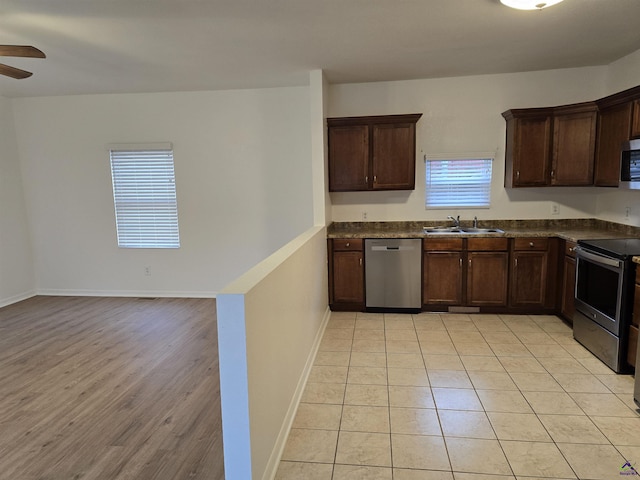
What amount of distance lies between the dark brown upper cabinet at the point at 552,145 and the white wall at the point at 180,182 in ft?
7.61

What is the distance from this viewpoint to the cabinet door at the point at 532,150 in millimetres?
4168

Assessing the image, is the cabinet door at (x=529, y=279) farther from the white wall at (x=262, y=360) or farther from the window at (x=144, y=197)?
the window at (x=144, y=197)

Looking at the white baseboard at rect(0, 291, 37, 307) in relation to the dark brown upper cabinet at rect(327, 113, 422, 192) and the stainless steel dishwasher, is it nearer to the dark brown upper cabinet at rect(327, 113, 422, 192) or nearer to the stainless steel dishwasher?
the dark brown upper cabinet at rect(327, 113, 422, 192)

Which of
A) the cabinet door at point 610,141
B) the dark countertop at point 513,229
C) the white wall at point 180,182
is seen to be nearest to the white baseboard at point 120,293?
the white wall at point 180,182

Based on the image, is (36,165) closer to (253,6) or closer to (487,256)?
(253,6)

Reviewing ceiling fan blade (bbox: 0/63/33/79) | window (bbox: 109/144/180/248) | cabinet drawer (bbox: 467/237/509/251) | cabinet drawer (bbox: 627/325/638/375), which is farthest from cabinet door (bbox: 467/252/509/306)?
ceiling fan blade (bbox: 0/63/33/79)

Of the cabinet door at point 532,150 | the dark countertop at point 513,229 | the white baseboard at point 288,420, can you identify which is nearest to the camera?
the white baseboard at point 288,420

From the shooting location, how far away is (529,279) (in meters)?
4.14

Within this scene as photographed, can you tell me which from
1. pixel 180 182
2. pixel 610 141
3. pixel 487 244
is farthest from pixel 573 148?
pixel 180 182

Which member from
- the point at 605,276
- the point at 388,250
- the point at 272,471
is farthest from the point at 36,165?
the point at 605,276

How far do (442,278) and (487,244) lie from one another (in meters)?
0.57

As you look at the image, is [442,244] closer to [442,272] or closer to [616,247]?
[442,272]

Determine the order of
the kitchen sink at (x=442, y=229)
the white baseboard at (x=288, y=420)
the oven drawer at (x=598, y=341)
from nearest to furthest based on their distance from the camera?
the white baseboard at (x=288, y=420) → the oven drawer at (x=598, y=341) → the kitchen sink at (x=442, y=229)

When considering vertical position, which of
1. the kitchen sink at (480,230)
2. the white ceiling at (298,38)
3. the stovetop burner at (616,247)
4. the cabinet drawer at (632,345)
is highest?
the white ceiling at (298,38)
